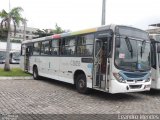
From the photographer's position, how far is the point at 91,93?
1159cm

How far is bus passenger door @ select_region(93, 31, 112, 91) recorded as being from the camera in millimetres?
9945

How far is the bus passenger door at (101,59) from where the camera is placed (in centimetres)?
995

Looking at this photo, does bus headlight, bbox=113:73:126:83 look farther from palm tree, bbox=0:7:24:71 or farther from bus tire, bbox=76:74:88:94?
palm tree, bbox=0:7:24:71

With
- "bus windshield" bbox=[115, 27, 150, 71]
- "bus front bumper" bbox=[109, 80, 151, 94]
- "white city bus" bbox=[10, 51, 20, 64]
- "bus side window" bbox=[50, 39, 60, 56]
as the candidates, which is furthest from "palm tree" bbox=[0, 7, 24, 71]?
"white city bus" bbox=[10, 51, 20, 64]

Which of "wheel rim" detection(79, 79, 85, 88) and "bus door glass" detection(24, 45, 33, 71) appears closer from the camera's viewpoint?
A: "wheel rim" detection(79, 79, 85, 88)

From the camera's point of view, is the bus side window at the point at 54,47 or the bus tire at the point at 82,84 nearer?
the bus tire at the point at 82,84

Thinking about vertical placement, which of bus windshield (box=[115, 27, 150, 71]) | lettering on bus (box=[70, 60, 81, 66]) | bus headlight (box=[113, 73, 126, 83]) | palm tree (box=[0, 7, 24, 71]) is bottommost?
bus headlight (box=[113, 73, 126, 83])

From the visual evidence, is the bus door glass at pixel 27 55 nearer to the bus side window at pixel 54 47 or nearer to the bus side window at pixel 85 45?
the bus side window at pixel 54 47

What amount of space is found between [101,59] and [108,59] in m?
0.71

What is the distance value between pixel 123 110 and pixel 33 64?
1034 cm

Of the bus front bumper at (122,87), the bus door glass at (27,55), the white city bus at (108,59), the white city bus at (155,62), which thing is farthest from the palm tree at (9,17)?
the bus front bumper at (122,87)

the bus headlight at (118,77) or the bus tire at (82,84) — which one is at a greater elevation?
the bus headlight at (118,77)

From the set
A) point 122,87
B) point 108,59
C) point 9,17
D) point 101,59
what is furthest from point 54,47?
point 9,17

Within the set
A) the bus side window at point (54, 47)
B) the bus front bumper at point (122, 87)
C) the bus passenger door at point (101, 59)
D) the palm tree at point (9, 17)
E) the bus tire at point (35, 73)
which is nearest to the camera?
the bus front bumper at point (122, 87)
